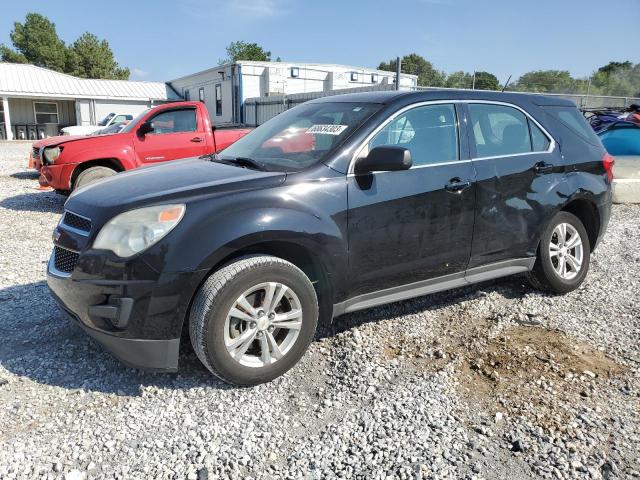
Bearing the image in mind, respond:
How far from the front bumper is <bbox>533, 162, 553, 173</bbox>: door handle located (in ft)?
9.88

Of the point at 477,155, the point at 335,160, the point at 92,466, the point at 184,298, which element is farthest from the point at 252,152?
the point at 92,466

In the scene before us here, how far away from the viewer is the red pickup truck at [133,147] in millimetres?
8172

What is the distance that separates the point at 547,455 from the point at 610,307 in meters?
2.50

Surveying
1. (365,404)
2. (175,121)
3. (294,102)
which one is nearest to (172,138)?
(175,121)

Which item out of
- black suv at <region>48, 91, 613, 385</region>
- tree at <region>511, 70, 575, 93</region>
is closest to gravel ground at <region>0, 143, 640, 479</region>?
black suv at <region>48, 91, 613, 385</region>

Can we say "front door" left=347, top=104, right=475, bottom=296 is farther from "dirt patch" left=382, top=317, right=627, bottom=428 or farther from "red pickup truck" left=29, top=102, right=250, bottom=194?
"red pickup truck" left=29, top=102, right=250, bottom=194

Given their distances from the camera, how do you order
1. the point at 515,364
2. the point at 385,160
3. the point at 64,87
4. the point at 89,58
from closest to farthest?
the point at 385,160
the point at 515,364
the point at 64,87
the point at 89,58

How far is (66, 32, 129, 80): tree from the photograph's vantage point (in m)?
62.1

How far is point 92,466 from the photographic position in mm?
2449

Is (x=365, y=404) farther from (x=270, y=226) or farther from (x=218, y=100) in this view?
(x=218, y=100)

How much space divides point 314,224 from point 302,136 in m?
0.96

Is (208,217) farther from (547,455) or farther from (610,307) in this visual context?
(610,307)

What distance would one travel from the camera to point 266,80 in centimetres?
2478

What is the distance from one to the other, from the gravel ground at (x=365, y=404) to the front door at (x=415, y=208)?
0.59m
